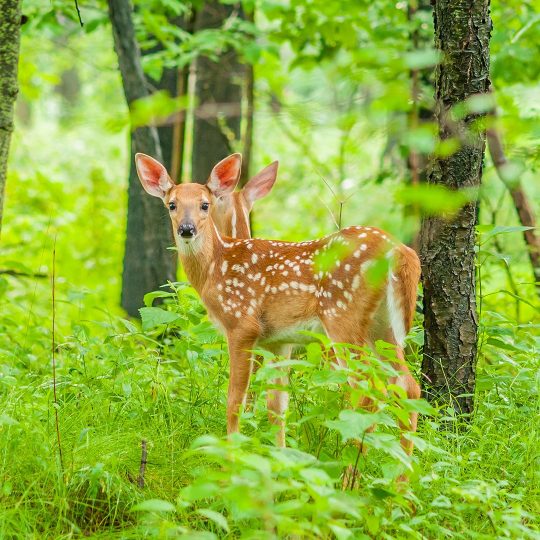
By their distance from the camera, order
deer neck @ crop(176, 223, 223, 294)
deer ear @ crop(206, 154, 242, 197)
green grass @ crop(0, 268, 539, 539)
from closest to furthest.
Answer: green grass @ crop(0, 268, 539, 539) < deer neck @ crop(176, 223, 223, 294) < deer ear @ crop(206, 154, 242, 197)

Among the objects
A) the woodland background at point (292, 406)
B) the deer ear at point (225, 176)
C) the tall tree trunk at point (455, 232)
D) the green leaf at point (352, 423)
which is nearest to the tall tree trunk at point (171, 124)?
the woodland background at point (292, 406)

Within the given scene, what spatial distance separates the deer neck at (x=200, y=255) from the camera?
4.83 metres

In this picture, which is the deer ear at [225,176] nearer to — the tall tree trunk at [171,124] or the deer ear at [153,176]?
the deer ear at [153,176]

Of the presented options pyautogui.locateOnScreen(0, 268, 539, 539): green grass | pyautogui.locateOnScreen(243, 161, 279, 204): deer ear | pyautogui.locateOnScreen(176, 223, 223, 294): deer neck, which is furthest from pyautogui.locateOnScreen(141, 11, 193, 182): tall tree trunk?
pyautogui.locateOnScreen(0, 268, 539, 539): green grass

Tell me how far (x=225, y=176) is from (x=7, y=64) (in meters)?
1.33

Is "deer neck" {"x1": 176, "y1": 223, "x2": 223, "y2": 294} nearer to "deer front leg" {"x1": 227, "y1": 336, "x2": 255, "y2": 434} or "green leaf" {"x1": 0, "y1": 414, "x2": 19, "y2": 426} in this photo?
"deer front leg" {"x1": 227, "y1": 336, "x2": 255, "y2": 434}

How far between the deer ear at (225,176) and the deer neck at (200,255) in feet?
1.14

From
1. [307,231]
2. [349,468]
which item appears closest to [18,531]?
[349,468]

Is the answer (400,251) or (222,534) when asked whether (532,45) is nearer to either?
(400,251)

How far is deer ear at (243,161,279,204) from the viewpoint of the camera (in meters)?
5.85

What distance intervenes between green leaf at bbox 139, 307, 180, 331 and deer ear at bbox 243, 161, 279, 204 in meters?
1.60

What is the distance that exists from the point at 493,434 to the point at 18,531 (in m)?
1.98

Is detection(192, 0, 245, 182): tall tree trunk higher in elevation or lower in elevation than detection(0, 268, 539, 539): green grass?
higher

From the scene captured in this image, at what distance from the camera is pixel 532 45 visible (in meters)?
7.92
